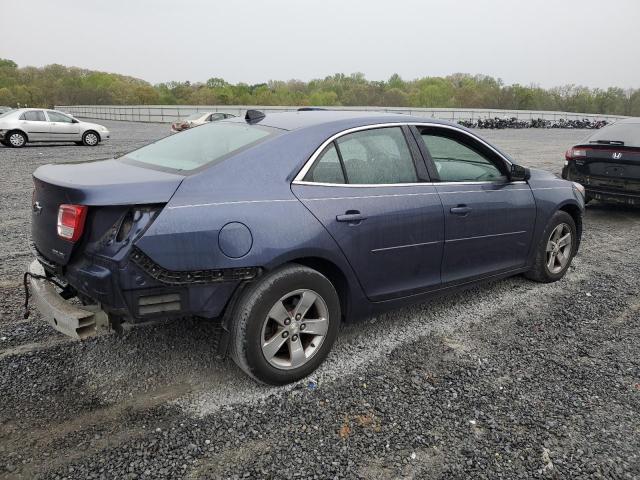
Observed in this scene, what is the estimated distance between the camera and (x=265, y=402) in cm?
303

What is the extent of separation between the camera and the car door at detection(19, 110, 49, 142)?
18359 mm

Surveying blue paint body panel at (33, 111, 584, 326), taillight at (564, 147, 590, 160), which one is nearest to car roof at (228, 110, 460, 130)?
blue paint body panel at (33, 111, 584, 326)

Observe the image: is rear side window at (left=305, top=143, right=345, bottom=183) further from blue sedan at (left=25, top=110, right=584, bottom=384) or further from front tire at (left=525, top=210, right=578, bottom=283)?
front tire at (left=525, top=210, right=578, bottom=283)

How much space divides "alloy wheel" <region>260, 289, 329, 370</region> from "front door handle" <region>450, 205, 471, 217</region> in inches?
→ 51.1

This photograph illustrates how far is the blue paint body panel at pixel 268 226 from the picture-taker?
2.68 meters

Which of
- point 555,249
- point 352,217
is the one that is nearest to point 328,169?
point 352,217

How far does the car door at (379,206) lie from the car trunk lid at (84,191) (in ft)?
2.66

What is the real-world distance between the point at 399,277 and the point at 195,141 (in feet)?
5.58

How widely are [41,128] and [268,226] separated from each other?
1896 centimetres

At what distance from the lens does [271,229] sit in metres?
2.92

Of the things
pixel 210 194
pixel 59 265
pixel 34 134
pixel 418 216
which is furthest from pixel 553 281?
pixel 34 134

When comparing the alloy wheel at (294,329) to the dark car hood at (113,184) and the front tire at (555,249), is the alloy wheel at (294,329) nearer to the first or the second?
the dark car hood at (113,184)

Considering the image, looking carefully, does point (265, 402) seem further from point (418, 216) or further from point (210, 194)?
point (418, 216)

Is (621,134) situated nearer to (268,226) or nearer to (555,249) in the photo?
(555,249)
